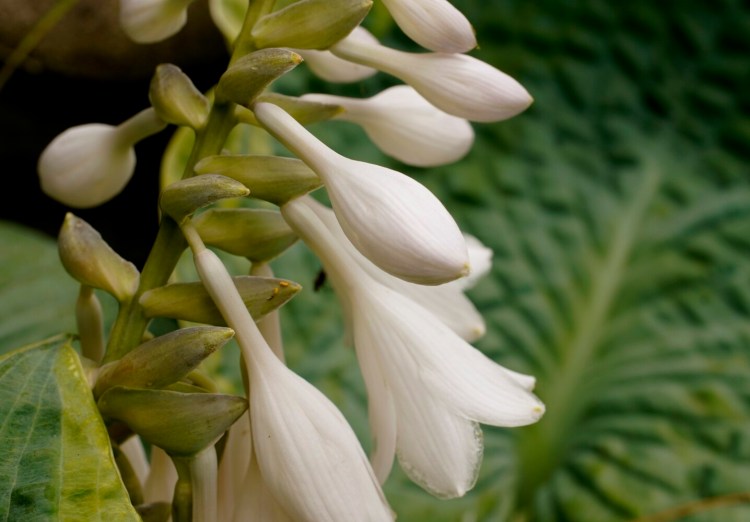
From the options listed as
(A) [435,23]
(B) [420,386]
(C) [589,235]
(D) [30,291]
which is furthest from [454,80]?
(C) [589,235]

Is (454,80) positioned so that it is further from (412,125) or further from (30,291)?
(30,291)

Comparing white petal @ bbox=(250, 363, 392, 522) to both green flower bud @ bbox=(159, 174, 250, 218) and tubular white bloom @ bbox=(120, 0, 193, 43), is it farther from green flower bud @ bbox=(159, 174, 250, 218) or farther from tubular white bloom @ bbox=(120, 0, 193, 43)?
tubular white bloom @ bbox=(120, 0, 193, 43)

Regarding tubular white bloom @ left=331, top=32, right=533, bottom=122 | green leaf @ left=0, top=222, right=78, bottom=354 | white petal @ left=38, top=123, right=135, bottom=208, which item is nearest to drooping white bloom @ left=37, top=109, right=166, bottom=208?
white petal @ left=38, top=123, right=135, bottom=208

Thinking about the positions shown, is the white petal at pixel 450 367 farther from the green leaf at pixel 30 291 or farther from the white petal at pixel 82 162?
the green leaf at pixel 30 291

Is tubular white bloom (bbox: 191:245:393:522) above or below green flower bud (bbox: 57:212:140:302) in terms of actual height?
below

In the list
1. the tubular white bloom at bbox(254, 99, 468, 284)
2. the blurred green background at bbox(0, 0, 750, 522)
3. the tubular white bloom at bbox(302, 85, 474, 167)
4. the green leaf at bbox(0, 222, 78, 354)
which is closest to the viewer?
the tubular white bloom at bbox(254, 99, 468, 284)

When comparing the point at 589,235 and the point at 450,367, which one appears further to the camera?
the point at 589,235
